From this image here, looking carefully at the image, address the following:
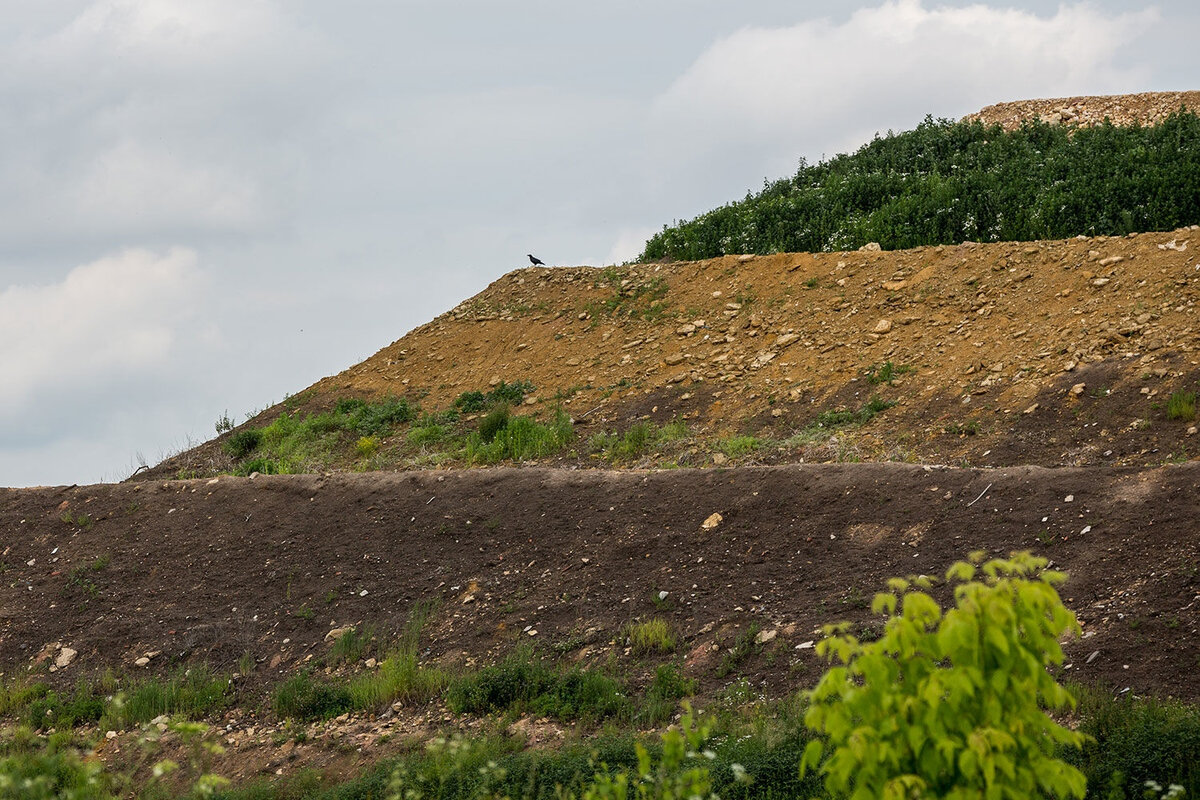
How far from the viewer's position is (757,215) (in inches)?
808

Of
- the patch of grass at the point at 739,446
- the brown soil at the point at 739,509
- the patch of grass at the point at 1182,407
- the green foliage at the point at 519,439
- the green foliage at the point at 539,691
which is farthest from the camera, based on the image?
the green foliage at the point at 519,439

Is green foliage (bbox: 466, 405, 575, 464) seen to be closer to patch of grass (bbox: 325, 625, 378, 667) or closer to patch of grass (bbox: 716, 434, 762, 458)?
patch of grass (bbox: 716, 434, 762, 458)

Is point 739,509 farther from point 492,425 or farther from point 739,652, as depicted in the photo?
point 492,425

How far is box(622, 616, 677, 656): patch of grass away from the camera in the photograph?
803 centimetres

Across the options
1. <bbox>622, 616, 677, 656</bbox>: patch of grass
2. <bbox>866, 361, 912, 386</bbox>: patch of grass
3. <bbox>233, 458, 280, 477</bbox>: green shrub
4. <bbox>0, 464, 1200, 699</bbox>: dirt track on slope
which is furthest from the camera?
<bbox>233, 458, 280, 477</bbox>: green shrub

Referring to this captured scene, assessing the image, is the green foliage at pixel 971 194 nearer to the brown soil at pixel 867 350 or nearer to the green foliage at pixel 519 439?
the brown soil at pixel 867 350

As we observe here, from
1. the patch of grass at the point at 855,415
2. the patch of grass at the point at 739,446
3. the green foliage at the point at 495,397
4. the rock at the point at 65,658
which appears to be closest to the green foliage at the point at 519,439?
the green foliage at the point at 495,397

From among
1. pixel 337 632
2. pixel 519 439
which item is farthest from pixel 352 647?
pixel 519 439

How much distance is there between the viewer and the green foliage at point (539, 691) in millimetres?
7352

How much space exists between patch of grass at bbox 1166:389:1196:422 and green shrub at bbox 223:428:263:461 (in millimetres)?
12839

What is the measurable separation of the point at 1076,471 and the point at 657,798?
5.42 m

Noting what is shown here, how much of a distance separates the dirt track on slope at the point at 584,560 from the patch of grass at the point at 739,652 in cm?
9

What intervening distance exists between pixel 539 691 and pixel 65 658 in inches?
197

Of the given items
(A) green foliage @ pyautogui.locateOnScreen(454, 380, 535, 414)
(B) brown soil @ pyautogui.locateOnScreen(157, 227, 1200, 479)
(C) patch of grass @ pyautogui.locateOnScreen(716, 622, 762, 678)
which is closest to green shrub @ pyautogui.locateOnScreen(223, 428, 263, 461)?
(B) brown soil @ pyautogui.locateOnScreen(157, 227, 1200, 479)
